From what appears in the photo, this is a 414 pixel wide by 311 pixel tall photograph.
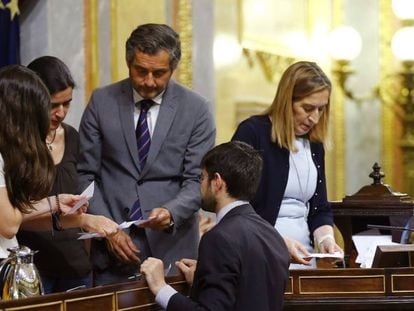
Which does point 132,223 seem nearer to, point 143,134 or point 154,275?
point 154,275

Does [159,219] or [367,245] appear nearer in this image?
[159,219]

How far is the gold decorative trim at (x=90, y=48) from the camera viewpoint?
721 cm

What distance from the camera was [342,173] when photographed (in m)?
11.7

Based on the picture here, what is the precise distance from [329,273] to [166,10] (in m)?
3.81

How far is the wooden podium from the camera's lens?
5.62 meters

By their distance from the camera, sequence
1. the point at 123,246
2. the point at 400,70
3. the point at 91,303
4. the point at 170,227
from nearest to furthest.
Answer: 1. the point at 91,303
2. the point at 123,246
3. the point at 170,227
4. the point at 400,70

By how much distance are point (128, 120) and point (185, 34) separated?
132 inches

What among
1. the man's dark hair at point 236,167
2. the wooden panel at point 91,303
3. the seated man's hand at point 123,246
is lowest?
the wooden panel at point 91,303

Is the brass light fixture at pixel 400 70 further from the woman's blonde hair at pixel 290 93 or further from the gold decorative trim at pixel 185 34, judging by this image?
the woman's blonde hair at pixel 290 93

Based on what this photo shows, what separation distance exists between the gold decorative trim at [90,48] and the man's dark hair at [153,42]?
2.43m

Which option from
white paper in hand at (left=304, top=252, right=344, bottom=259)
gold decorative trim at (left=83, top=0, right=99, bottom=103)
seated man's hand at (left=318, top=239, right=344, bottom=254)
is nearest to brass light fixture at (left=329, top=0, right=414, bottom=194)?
gold decorative trim at (left=83, top=0, right=99, bottom=103)

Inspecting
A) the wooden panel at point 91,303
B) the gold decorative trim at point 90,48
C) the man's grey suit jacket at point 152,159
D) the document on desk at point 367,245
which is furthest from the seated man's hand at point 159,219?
the gold decorative trim at point 90,48

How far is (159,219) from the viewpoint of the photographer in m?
4.53

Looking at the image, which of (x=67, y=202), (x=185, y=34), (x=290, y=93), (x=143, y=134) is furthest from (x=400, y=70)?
(x=67, y=202)
